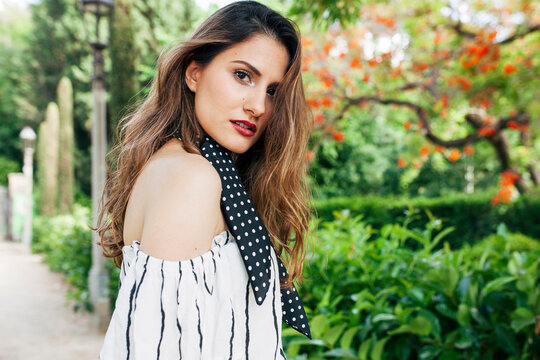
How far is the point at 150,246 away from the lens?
1126mm

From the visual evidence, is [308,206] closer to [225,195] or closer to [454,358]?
[225,195]

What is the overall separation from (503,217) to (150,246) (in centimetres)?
1137

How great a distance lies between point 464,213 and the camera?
11.7 m

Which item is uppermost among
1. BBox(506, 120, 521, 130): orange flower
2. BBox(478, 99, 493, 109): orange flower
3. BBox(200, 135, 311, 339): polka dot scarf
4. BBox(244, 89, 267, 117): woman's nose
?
BBox(478, 99, 493, 109): orange flower

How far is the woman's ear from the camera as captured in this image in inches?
56.9

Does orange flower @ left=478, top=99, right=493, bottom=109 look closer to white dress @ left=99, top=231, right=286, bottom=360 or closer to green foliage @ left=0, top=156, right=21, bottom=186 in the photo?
white dress @ left=99, top=231, right=286, bottom=360

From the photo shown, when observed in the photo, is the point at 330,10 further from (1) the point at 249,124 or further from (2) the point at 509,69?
(2) the point at 509,69

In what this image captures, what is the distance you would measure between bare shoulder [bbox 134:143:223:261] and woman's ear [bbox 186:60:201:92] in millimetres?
320

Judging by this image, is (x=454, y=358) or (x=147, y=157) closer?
(x=147, y=157)

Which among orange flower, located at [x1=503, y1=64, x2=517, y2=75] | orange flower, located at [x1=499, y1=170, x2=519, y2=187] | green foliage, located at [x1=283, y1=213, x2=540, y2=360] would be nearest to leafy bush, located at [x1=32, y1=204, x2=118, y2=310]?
A: green foliage, located at [x1=283, y1=213, x2=540, y2=360]

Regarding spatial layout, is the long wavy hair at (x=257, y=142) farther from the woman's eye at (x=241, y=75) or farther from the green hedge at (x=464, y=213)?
the green hedge at (x=464, y=213)

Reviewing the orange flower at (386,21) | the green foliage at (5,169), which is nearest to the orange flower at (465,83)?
the orange flower at (386,21)

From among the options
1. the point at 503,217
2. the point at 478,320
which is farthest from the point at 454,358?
the point at 503,217

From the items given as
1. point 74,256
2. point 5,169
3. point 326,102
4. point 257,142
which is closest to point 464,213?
point 326,102
